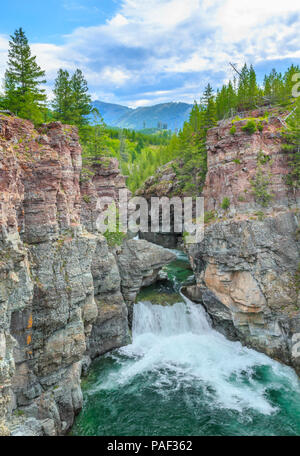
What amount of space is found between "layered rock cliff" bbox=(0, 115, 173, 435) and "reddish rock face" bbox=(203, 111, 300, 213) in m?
15.4

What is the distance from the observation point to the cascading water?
60.8 ft

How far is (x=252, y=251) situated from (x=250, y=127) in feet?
39.3

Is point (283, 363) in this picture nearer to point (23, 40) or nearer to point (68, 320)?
point (68, 320)

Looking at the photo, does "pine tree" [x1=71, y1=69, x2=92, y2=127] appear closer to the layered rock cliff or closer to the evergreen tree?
the evergreen tree

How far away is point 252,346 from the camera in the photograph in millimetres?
26000

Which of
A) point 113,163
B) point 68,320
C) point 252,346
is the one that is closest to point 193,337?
point 252,346

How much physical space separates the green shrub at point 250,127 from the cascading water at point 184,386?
754 inches

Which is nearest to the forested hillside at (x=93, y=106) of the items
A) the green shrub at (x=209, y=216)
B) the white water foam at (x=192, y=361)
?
the green shrub at (x=209, y=216)

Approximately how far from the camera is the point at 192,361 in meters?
25.1

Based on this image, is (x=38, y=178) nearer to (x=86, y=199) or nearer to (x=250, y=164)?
(x=86, y=199)

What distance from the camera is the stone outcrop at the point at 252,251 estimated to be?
81.4 ft

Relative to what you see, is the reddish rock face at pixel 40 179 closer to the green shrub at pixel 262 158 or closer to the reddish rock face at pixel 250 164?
the reddish rock face at pixel 250 164
